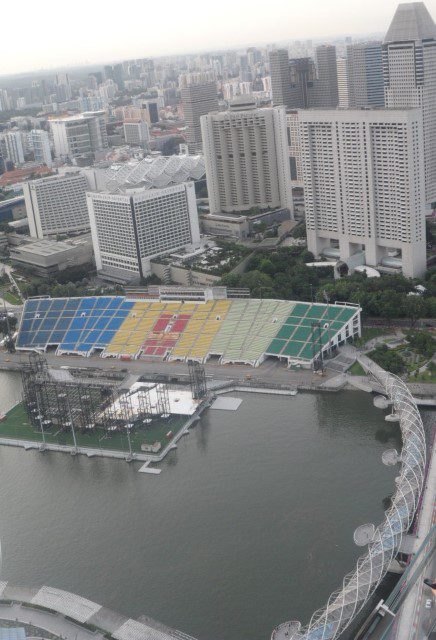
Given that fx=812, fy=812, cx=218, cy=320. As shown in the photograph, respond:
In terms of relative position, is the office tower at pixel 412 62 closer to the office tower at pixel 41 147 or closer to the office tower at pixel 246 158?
the office tower at pixel 246 158

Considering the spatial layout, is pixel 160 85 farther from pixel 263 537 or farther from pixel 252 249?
pixel 263 537

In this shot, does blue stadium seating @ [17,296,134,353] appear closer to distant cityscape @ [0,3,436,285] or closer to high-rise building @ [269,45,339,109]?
distant cityscape @ [0,3,436,285]

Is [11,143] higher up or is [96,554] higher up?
[11,143]

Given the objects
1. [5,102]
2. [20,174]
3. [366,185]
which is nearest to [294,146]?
[20,174]

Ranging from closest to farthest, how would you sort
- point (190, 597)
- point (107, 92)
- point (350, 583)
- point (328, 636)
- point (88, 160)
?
point (328, 636)
point (350, 583)
point (190, 597)
point (88, 160)
point (107, 92)

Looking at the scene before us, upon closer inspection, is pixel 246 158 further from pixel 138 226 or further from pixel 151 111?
pixel 151 111

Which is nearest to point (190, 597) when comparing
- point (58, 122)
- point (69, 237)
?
point (69, 237)

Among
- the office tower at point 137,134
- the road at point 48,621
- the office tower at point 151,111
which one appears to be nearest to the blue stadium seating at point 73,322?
the road at point 48,621

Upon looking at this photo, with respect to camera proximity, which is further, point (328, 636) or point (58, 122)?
point (58, 122)
